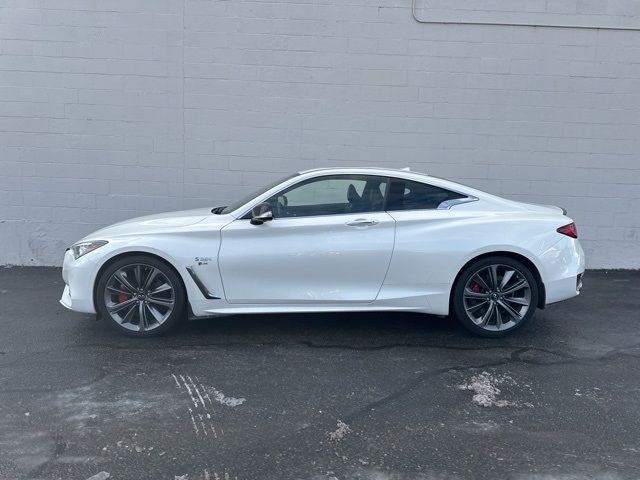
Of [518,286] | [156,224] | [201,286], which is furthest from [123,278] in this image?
[518,286]

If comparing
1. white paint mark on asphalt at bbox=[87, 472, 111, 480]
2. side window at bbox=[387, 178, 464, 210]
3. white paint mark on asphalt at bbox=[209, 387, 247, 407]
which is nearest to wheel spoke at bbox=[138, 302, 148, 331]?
white paint mark on asphalt at bbox=[209, 387, 247, 407]

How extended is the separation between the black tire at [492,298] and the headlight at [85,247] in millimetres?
3171

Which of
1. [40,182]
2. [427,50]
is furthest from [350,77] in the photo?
[40,182]

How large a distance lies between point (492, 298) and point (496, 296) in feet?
0.13

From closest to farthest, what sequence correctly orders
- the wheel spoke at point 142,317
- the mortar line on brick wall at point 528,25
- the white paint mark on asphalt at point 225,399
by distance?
the white paint mark on asphalt at point 225,399 → the wheel spoke at point 142,317 → the mortar line on brick wall at point 528,25

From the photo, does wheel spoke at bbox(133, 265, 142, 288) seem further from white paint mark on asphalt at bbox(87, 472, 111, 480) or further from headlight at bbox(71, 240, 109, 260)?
white paint mark on asphalt at bbox(87, 472, 111, 480)

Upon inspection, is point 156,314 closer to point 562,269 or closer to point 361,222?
point 361,222

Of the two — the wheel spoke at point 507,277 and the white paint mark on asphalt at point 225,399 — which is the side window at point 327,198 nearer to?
the wheel spoke at point 507,277

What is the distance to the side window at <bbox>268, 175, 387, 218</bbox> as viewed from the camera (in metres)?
5.68

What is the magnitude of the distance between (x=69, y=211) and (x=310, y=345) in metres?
4.82

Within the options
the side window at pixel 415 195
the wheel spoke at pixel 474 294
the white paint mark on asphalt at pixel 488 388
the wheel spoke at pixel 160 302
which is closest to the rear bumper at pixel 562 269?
the wheel spoke at pixel 474 294

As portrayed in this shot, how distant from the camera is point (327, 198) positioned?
18.7 feet

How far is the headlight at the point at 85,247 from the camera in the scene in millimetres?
5586

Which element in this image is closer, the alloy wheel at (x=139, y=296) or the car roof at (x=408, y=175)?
the alloy wheel at (x=139, y=296)
